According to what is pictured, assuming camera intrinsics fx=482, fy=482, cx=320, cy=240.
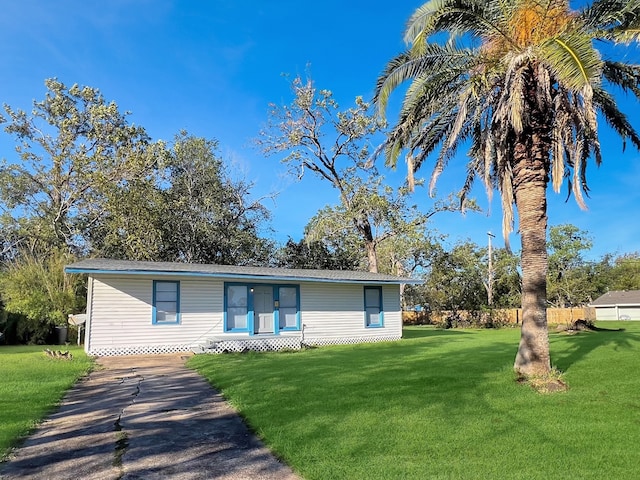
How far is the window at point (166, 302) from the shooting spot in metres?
15.2

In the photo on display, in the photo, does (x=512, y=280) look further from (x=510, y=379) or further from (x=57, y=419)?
(x=57, y=419)

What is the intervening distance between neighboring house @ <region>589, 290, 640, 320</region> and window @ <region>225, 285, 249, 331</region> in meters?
38.4

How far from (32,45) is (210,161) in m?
12.6

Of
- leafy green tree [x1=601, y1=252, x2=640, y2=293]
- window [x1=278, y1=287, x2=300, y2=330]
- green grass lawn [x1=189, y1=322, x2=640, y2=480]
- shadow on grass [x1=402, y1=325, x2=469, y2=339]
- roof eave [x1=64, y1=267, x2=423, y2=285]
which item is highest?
leafy green tree [x1=601, y1=252, x2=640, y2=293]

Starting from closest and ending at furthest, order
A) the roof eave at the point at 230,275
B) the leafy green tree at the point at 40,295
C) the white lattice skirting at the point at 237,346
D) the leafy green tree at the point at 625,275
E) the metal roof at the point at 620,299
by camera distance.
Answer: the roof eave at the point at 230,275
the white lattice skirting at the point at 237,346
the leafy green tree at the point at 40,295
the metal roof at the point at 620,299
the leafy green tree at the point at 625,275

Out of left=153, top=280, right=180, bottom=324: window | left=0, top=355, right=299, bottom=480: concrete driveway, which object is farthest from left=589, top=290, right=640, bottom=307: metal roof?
left=0, top=355, right=299, bottom=480: concrete driveway

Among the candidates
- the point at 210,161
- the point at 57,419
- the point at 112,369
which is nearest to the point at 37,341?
the point at 112,369

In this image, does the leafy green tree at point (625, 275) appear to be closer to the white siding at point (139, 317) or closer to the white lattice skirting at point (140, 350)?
the white siding at point (139, 317)

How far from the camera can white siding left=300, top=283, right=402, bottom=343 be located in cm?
1794

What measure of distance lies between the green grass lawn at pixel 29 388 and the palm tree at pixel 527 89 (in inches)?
A: 298

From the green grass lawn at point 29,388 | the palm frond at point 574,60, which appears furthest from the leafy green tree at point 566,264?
the green grass lawn at point 29,388

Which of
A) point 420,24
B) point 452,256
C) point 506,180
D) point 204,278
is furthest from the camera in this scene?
point 452,256

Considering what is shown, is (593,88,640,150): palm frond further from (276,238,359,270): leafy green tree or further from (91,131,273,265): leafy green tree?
(276,238,359,270): leafy green tree

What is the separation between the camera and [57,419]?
20.7 ft
